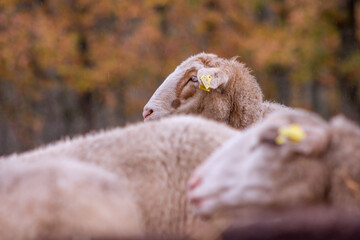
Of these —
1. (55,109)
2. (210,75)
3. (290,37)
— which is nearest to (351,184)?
(210,75)

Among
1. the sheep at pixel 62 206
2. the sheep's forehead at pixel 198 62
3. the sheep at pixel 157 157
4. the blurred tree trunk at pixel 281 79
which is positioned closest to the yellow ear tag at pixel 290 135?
the sheep at pixel 157 157

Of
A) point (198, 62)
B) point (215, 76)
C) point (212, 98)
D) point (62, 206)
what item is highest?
point (198, 62)

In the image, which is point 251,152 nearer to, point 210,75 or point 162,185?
point 162,185

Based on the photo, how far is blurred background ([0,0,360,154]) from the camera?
54.1 ft

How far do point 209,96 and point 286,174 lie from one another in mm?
4135

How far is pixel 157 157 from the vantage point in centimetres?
366

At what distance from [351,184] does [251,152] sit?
1.95ft

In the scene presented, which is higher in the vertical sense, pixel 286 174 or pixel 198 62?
pixel 198 62

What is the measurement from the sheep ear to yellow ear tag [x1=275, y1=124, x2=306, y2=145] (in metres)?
3.87

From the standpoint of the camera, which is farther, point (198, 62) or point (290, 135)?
point (198, 62)

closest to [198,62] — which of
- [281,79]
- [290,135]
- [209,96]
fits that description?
[209,96]

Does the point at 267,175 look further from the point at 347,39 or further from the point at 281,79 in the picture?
the point at 281,79

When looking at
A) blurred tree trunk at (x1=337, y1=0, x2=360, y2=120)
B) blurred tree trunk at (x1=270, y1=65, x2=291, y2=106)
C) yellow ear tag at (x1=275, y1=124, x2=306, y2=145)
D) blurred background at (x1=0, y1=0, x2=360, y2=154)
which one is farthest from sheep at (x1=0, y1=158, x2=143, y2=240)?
blurred tree trunk at (x1=270, y1=65, x2=291, y2=106)

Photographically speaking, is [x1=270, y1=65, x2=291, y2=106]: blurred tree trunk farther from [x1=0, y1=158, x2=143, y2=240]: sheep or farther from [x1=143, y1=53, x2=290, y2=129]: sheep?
[x1=0, y1=158, x2=143, y2=240]: sheep
